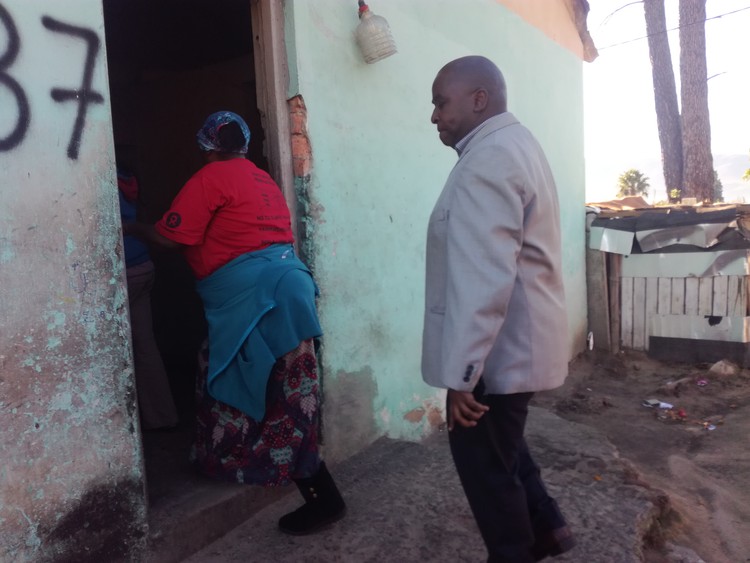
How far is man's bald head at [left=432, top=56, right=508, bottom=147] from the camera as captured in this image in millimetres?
1901

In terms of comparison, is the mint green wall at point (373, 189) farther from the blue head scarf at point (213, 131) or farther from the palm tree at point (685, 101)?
the palm tree at point (685, 101)

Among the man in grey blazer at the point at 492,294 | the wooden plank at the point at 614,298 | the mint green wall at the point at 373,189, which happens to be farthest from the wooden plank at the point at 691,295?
the man in grey blazer at the point at 492,294

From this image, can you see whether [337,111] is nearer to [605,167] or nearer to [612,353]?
[612,353]

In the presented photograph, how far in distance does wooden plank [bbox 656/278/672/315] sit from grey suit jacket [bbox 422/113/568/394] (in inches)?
217

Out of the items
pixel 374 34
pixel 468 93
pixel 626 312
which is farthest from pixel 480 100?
pixel 626 312

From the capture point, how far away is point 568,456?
3439 mm

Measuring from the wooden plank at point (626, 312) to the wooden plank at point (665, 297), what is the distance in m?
0.31

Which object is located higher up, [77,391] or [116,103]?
[116,103]

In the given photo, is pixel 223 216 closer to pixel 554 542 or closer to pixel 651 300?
pixel 554 542

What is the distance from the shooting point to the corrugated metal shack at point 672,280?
6.42 metres

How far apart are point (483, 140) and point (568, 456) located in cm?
227

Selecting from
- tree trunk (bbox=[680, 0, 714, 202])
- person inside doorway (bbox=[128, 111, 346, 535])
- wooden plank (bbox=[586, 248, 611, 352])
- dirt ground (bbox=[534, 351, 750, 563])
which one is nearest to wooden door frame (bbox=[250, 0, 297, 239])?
person inside doorway (bbox=[128, 111, 346, 535])

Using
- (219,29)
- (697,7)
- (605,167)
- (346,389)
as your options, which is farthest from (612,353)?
(605,167)

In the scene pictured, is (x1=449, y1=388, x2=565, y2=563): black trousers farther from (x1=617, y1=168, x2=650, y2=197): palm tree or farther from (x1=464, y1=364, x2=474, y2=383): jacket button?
(x1=617, y1=168, x2=650, y2=197): palm tree
